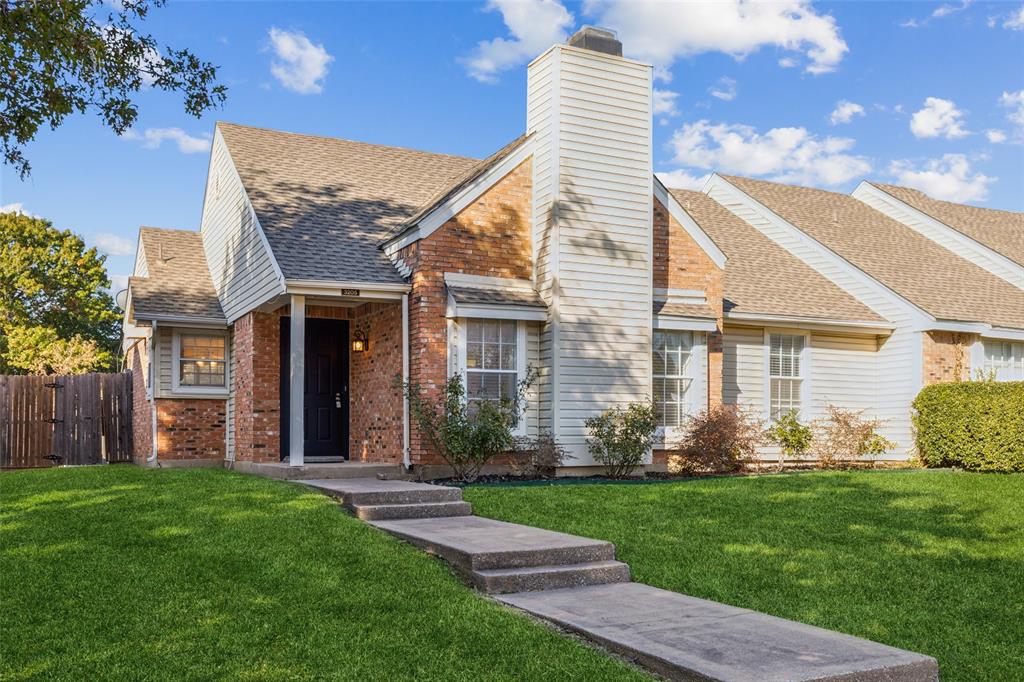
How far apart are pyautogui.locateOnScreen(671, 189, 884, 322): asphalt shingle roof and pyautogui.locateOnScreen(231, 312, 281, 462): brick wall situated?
308 inches

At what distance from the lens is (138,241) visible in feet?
65.4

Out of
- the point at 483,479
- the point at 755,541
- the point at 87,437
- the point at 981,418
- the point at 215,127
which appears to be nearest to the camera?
the point at 755,541

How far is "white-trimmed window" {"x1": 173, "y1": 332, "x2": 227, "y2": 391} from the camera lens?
54.3 ft

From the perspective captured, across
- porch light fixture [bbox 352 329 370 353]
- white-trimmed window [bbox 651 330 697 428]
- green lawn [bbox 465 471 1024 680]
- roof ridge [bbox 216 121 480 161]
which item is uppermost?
roof ridge [bbox 216 121 480 161]

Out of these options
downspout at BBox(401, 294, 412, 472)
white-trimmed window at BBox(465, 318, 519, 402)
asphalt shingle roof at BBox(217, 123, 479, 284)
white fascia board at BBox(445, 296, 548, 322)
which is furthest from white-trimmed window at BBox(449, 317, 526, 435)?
asphalt shingle roof at BBox(217, 123, 479, 284)

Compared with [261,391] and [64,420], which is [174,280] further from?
[64,420]

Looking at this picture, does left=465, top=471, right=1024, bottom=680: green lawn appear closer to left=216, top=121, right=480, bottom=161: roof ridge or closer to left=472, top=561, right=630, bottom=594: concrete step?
left=472, top=561, right=630, bottom=594: concrete step

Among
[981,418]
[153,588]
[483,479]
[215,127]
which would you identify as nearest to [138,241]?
[215,127]

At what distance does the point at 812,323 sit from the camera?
57.6 feet

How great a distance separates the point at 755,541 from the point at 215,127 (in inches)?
539

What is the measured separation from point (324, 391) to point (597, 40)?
713 centimetres

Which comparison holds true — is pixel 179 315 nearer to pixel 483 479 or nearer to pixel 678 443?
pixel 483 479

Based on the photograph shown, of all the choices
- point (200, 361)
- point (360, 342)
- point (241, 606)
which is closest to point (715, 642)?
point (241, 606)

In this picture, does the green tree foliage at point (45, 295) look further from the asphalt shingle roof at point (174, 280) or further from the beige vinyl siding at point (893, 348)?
the beige vinyl siding at point (893, 348)
